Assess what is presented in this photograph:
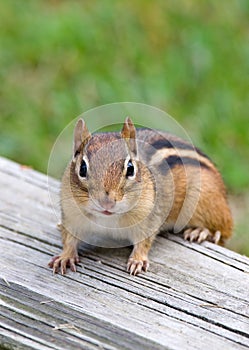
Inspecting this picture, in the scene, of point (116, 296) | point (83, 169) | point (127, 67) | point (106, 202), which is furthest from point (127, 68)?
point (116, 296)

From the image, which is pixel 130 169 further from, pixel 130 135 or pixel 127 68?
pixel 127 68

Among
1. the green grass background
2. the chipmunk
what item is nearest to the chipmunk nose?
the chipmunk

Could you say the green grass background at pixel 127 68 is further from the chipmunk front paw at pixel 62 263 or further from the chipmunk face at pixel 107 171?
the chipmunk front paw at pixel 62 263

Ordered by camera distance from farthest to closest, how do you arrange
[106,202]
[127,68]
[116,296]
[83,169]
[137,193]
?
[127,68] → [137,193] → [83,169] → [106,202] → [116,296]

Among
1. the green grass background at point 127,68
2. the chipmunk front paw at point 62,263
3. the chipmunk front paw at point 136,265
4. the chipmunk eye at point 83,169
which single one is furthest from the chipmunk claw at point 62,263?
the green grass background at point 127,68

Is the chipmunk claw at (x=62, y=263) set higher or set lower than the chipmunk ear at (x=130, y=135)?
lower

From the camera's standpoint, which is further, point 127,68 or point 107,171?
point 127,68

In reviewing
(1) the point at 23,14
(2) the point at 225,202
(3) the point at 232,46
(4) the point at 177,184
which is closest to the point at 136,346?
(4) the point at 177,184
